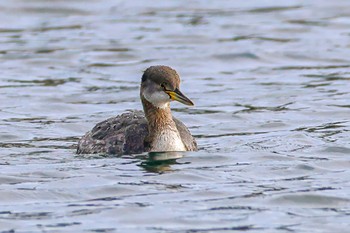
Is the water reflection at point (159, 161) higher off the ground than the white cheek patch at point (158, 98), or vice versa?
the white cheek patch at point (158, 98)

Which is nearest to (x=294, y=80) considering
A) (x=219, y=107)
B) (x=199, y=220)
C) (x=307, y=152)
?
(x=219, y=107)

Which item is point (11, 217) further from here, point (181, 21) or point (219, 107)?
point (181, 21)

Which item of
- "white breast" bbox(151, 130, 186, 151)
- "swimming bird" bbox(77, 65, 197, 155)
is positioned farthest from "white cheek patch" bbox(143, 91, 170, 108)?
"white breast" bbox(151, 130, 186, 151)

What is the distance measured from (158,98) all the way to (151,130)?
1.21 feet

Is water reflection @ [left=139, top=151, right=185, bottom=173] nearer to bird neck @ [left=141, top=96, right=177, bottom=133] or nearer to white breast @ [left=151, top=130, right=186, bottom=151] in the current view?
white breast @ [left=151, top=130, right=186, bottom=151]

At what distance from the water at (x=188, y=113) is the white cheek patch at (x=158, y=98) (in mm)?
610

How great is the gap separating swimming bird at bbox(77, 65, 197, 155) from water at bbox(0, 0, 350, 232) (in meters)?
0.15

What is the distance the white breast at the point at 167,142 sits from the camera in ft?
45.0

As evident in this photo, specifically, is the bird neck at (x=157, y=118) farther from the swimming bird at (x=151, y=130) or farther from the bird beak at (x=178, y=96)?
the bird beak at (x=178, y=96)

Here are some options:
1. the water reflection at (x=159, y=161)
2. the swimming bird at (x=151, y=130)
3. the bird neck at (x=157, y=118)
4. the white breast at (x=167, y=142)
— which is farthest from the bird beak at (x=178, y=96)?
the water reflection at (x=159, y=161)

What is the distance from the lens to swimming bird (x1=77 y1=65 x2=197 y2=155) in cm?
1363

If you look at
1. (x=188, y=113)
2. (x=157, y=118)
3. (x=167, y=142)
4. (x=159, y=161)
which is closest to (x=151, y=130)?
(x=157, y=118)

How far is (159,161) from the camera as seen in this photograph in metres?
13.5

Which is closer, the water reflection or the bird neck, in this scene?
the water reflection
